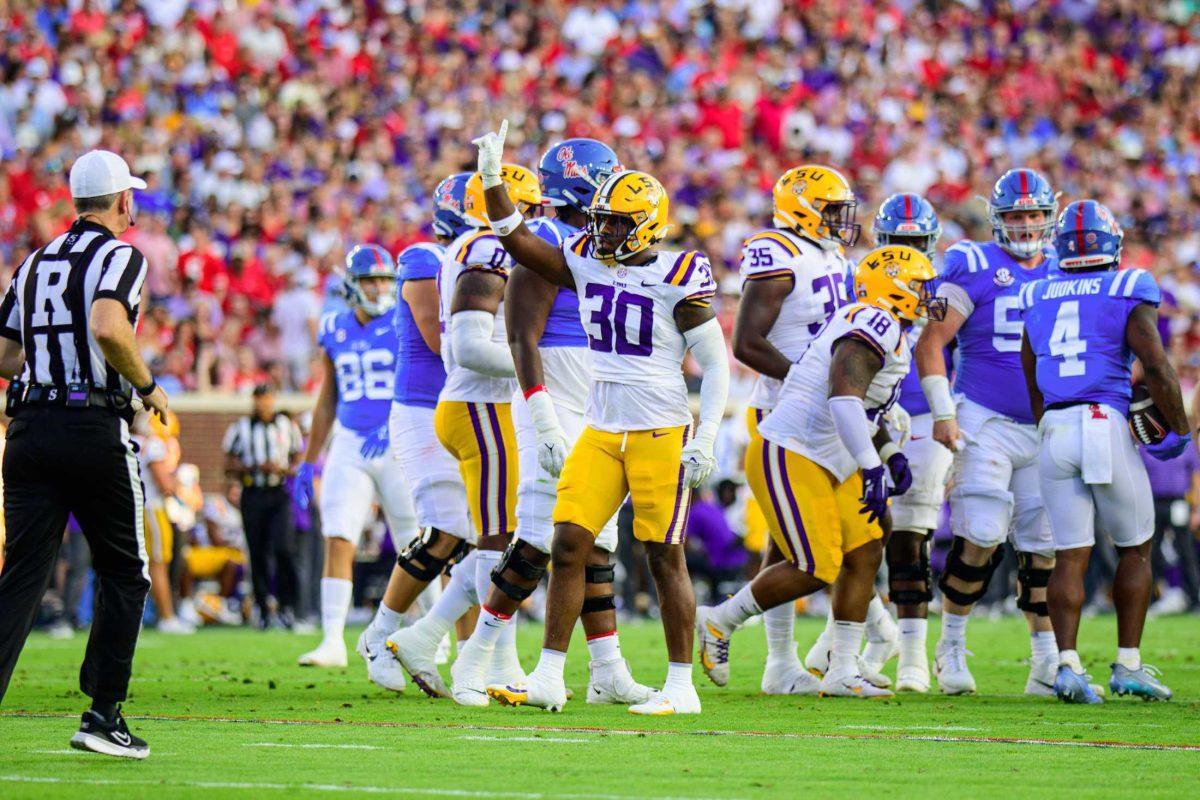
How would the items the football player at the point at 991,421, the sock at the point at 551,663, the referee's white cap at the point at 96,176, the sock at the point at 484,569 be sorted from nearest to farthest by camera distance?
the referee's white cap at the point at 96,176 < the sock at the point at 551,663 < the sock at the point at 484,569 < the football player at the point at 991,421

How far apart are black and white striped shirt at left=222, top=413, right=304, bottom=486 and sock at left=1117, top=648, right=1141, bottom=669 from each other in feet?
29.1

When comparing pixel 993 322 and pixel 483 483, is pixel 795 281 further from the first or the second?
pixel 483 483

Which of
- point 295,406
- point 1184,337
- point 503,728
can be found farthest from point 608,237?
point 1184,337

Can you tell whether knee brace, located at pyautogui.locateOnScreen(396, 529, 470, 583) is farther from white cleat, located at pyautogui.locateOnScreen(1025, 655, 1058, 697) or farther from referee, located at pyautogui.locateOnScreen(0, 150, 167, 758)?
white cleat, located at pyautogui.locateOnScreen(1025, 655, 1058, 697)

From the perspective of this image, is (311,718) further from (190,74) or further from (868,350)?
(190,74)

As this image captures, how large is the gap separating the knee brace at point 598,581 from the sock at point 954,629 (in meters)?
2.04

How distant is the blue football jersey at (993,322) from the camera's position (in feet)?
32.2

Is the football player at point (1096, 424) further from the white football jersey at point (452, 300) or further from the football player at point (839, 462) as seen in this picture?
the white football jersey at point (452, 300)

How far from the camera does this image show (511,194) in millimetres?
9203

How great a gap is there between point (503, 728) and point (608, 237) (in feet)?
6.70

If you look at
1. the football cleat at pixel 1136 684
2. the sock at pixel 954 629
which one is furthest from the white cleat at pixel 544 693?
the football cleat at pixel 1136 684

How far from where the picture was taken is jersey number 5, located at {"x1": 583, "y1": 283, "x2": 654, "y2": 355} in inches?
309

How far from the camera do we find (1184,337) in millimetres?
20688

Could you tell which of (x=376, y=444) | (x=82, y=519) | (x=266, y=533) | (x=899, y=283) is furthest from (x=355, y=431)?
(x=82, y=519)
